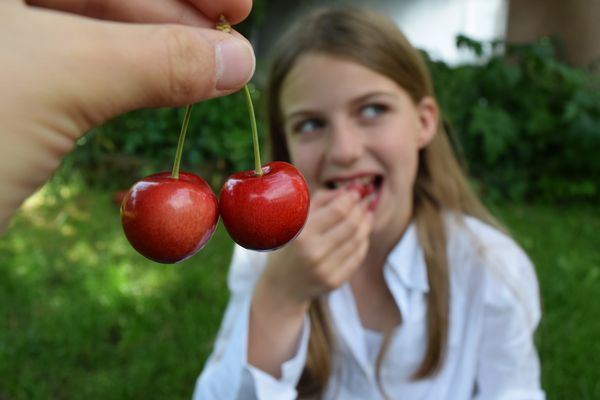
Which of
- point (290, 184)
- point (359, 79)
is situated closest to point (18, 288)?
point (359, 79)

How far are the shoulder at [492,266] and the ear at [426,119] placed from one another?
0.25 m

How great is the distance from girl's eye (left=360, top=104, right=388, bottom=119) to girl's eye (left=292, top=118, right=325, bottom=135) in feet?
0.36

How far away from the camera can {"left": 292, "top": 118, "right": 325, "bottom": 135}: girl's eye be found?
146 centimetres

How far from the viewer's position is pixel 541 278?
244 centimetres

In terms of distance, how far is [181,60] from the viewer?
0.47m

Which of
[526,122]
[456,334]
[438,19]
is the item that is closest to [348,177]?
[456,334]

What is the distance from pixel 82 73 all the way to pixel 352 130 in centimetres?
104

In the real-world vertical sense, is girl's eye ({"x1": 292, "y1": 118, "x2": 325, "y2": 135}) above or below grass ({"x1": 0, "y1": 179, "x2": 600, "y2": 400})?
above

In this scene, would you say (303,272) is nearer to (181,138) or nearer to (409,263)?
(409,263)

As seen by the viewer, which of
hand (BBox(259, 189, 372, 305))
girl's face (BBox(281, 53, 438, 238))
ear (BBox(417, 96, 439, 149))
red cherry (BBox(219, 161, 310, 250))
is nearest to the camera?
red cherry (BBox(219, 161, 310, 250))

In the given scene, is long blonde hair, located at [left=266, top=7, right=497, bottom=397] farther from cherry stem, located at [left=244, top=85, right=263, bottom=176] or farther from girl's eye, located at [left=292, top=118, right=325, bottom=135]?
cherry stem, located at [left=244, top=85, right=263, bottom=176]

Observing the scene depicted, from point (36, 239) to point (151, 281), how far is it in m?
0.83

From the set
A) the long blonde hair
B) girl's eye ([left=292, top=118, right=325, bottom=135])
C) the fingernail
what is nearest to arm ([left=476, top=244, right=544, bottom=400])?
the long blonde hair

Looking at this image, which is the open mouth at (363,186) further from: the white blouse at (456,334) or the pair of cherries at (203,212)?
the pair of cherries at (203,212)
